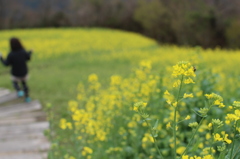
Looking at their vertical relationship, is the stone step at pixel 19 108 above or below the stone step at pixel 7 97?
below

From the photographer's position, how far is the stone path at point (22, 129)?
155 inches

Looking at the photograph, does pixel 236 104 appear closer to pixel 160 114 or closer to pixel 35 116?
pixel 160 114


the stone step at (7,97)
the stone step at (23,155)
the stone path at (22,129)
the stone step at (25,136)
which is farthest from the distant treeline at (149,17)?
the stone step at (23,155)

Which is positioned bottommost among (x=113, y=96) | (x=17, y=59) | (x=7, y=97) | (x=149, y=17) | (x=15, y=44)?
(x=7, y=97)

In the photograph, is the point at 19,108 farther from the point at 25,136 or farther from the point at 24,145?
the point at 24,145

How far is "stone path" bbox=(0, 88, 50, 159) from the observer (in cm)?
393

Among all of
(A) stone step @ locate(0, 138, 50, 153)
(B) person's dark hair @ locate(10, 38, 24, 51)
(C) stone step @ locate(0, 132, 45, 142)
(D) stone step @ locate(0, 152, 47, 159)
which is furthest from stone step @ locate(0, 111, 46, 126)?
(B) person's dark hair @ locate(10, 38, 24, 51)

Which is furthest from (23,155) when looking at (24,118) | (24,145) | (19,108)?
(19,108)

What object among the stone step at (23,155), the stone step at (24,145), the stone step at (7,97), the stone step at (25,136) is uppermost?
the stone step at (7,97)

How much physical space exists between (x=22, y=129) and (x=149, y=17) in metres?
24.0

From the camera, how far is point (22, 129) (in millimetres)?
4738

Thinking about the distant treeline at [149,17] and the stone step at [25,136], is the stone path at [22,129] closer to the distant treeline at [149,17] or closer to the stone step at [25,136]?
the stone step at [25,136]

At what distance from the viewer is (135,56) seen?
13305mm

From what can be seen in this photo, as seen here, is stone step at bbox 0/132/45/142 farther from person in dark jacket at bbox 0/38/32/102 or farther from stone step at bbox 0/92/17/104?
stone step at bbox 0/92/17/104
